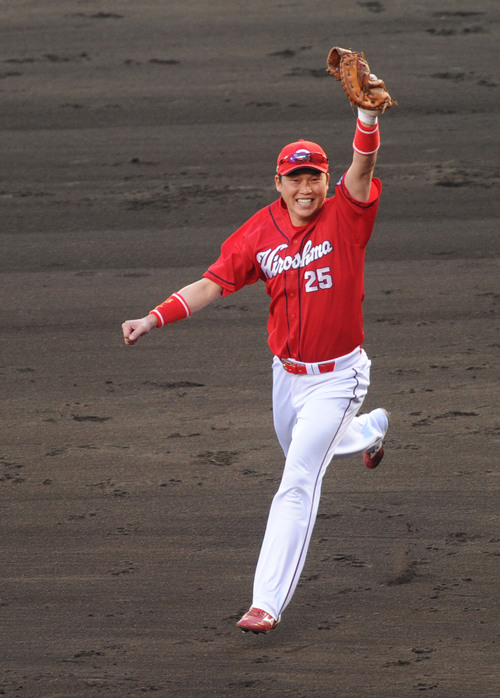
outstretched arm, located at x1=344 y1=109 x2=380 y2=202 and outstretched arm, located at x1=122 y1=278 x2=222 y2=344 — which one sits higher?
outstretched arm, located at x1=344 y1=109 x2=380 y2=202

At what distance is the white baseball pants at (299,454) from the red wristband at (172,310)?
1.54ft

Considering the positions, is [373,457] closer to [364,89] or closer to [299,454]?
[299,454]

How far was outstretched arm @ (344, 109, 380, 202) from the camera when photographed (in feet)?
14.0

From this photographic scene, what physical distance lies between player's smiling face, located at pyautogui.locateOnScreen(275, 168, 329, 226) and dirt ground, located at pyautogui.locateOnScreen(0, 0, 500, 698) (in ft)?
5.27

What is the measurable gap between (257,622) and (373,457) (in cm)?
138

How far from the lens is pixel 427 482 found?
558 centimetres

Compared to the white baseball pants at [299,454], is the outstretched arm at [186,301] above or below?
above

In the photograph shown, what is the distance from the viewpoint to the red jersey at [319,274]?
14.6 feet

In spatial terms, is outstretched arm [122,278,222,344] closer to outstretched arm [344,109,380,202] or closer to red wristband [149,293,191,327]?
red wristband [149,293,191,327]

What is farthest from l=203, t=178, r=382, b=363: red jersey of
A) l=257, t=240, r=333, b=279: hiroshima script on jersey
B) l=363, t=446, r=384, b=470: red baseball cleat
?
l=363, t=446, r=384, b=470: red baseball cleat

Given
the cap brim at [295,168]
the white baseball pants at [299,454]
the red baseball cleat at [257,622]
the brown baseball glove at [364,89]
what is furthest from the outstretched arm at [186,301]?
the red baseball cleat at [257,622]

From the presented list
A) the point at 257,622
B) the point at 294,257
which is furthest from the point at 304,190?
the point at 257,622

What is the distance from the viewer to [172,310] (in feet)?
15.3

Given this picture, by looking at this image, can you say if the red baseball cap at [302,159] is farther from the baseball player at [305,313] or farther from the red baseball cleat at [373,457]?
the red baseball cleat at [373,457]
